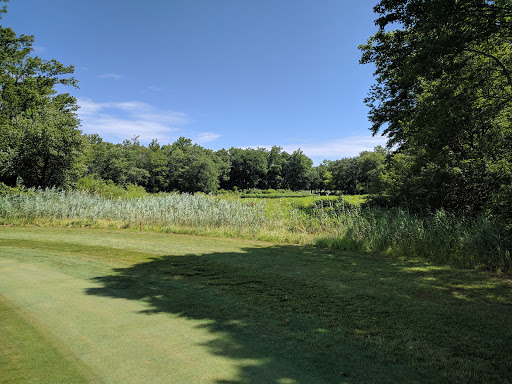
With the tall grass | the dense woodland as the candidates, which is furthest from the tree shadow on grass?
the dense woodland

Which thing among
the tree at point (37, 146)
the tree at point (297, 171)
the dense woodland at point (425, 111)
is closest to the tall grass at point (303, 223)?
the dense woodland at point (425, 111)

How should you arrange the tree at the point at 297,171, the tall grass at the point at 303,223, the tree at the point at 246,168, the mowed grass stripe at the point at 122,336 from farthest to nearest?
the tree at the point at 297,171
the tree at the point at 246,168
the tall grass at the point at 303,223
the mowed grass stripe at the point at 122,336

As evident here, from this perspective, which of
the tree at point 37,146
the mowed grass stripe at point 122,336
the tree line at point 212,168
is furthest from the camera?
the tree line at point 212,168

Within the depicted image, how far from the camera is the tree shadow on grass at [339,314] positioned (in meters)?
2.98

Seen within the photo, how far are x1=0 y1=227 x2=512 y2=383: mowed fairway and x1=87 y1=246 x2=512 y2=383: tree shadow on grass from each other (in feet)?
0.06

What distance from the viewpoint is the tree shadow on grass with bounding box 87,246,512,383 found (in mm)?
2980

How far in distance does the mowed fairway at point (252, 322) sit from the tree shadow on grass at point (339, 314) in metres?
0.02

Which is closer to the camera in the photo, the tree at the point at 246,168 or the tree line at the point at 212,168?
the tree line at the point at 212,168

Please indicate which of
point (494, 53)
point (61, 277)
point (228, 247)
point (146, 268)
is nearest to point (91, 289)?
point (61, 277)

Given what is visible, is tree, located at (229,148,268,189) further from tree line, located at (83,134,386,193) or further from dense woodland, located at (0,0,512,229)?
dense woodland, located at (0,0,512,229)

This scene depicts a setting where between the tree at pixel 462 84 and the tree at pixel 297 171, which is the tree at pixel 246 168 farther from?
the tree at pixel 462 84

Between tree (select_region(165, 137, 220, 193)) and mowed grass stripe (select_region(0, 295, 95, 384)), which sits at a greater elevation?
tree (select_region(165, 137, 220, 193))

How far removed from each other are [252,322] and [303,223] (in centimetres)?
877

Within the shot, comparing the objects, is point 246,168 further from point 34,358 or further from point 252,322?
point 34,358
